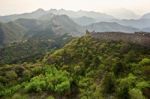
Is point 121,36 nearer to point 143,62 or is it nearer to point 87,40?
point 87,40

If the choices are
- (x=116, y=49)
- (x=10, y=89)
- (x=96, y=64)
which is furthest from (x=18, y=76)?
(x=116, y=49)

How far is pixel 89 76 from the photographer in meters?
116

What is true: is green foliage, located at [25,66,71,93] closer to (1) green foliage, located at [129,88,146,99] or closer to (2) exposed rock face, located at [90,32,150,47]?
(1) green foliage, located at [129,88,146,99]

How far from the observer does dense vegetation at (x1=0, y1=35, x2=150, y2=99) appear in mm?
96250

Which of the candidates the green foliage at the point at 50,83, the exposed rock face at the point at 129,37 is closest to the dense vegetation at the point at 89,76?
the green foliage at the point at 50,83

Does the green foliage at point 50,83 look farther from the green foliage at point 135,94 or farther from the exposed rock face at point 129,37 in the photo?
the exposed rock face at point 129,37

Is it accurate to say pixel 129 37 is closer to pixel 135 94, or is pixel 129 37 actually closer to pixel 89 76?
pixel 89 76

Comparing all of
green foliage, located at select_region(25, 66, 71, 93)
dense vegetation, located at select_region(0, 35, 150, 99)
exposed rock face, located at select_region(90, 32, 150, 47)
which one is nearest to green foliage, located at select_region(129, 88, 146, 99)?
dense vegetation, located at select_region(0, 35, 150, 99)

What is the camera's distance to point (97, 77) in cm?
11356

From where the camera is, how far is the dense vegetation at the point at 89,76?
96.2 metres

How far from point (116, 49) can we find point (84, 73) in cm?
2094

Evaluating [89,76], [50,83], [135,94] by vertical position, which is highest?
[135,94]

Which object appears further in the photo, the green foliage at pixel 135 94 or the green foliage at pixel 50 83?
the green foliage at pixel 50 83

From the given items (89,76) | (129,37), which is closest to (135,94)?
(89,76)
